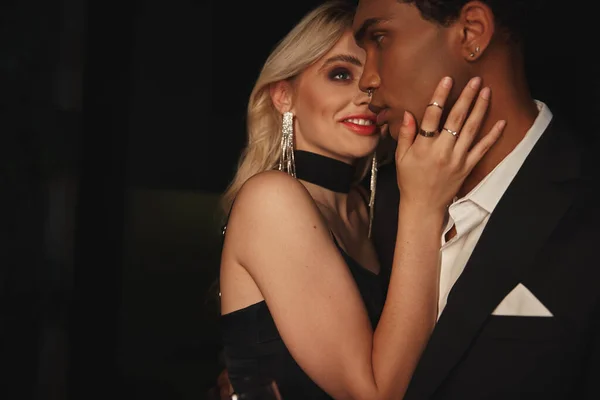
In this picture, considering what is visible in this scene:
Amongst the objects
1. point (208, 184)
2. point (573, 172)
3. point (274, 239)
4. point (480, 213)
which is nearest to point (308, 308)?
point (274, 239)

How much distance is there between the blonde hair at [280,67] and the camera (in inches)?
65.5

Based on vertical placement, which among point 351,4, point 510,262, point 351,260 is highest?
point 351,4

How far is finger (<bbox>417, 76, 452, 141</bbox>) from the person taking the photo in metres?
1.23

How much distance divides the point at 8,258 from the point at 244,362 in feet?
2.03

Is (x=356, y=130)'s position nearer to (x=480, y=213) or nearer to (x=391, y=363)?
(x=480, y=213)

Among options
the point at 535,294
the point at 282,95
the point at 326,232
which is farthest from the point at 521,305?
the point at 282,95

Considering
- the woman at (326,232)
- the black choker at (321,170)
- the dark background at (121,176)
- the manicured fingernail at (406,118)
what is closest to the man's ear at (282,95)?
the woman at (326,232)

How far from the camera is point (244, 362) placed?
1.57 meters

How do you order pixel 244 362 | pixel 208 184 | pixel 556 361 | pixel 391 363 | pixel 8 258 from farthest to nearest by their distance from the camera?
pixel 208 184
pixel 8 258
pixel 244 362
pixel 391 363
pixel 556 361

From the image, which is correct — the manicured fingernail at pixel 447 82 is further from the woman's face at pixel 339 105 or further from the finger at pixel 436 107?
the woman's face at pixel 339 105

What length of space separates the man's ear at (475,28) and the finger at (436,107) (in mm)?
59

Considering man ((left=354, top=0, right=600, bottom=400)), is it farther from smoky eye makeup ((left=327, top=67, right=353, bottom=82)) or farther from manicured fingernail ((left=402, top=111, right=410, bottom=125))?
smoky eye makeup ((left=327, top=67, right=353, bottom=82))

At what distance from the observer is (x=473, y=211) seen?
52.6 inches

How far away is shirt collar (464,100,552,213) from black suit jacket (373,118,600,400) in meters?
0.02
